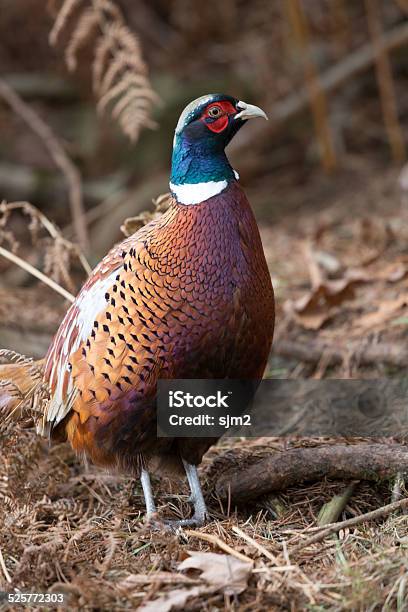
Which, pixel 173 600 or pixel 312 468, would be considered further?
pixel 312 468

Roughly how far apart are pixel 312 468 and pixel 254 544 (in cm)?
46

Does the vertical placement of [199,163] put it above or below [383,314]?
above

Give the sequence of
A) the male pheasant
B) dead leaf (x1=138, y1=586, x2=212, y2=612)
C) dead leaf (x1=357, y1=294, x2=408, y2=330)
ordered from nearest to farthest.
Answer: dead leaf (x1=138, y1=586, x2=212, y2=612)
the male pheasant
dead leaf (x1=357, y1=294, x2=408, y2=330)

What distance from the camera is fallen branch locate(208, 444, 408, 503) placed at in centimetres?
298

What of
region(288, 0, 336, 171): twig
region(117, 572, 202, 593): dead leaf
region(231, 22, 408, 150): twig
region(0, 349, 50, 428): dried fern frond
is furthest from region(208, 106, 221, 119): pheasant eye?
region(231, 22, 408, 150): twig

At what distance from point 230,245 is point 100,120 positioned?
200 inches

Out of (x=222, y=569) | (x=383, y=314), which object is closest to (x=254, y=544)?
(x=222, y=569)

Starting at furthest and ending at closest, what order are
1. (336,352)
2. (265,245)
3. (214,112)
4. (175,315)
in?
(265,245)
(336,352)
(214,112)
(175,315)

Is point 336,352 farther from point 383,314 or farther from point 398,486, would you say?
point 398,486

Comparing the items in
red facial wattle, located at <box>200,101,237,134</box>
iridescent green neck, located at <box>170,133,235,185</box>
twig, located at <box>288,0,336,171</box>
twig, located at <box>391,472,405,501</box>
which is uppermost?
twig, located at <box>288,0,336,171</box>

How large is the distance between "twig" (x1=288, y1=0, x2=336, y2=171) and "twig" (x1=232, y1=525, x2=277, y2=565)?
4.57m

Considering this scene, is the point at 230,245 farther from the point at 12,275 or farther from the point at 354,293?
the point at 12,275

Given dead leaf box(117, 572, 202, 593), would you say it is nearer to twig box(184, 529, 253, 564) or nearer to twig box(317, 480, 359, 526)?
twig box(184, 529, 253, 564)

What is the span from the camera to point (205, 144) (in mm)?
3047
